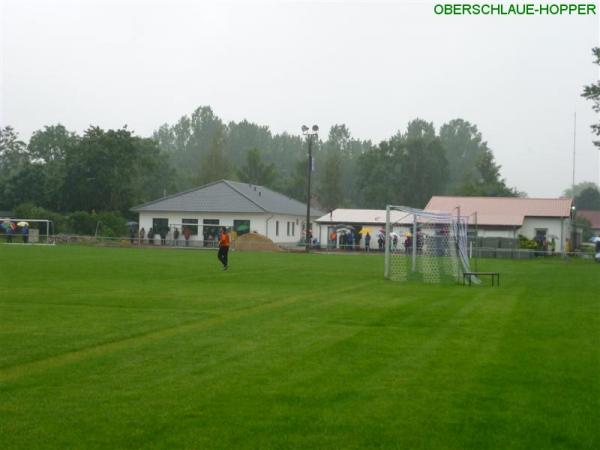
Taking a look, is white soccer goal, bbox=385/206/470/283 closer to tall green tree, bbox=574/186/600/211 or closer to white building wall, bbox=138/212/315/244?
white building wall, bbox=138/212/315/244

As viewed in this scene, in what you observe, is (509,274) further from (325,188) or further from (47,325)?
(325,188)

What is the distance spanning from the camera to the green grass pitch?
289 inches

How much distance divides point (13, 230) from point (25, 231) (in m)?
2.88

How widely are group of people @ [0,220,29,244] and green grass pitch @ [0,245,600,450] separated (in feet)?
140

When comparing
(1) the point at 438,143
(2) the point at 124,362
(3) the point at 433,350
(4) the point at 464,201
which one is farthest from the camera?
(1) the point at 438,143

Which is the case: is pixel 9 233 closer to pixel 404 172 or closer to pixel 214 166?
pixel 214 166

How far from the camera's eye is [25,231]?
202 feet

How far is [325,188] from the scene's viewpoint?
111 meters

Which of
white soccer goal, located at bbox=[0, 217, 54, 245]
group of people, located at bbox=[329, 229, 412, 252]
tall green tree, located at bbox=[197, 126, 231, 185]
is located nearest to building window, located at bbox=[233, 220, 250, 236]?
group of people, located at bbox=[329, 229, 412, 252]

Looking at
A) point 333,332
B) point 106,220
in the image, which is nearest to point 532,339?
point 333,332

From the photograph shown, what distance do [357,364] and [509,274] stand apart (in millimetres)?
24705

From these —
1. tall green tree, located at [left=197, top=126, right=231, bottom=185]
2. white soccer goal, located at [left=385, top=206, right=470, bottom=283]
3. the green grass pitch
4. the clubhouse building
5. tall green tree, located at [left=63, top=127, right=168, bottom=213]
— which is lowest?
the green grass pitch

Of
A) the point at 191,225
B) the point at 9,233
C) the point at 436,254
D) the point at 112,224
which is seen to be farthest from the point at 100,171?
the point at 436,254

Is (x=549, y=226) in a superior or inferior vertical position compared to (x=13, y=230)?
superior
